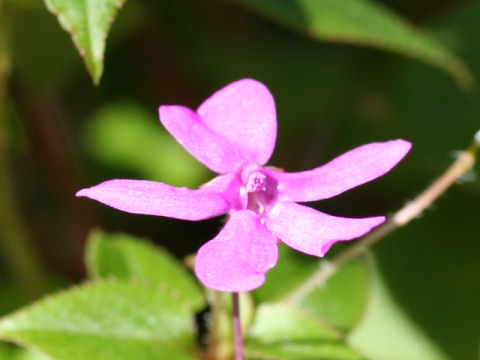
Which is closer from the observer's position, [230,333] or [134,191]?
[134,191]

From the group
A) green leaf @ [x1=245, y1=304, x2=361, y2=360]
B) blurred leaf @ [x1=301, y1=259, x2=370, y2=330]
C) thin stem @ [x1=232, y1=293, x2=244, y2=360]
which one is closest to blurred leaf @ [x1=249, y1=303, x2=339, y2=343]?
green leaf @ [x1=245, y1=304, x2=361, y2=360]

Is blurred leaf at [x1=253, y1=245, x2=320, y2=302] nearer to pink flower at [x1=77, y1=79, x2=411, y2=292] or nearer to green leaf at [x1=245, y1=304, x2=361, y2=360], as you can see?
green leaf at [x1=245, y1=304, x2=361, y2=360]

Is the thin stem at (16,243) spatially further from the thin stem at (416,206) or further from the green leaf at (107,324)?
the thin stem at (416,206)

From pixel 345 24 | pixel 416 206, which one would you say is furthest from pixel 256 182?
pixel 345 24

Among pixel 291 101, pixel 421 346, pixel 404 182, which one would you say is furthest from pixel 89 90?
pixel 421 346

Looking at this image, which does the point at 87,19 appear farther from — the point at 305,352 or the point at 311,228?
the point at 305,352

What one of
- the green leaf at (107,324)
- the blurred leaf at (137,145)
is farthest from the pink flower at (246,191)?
the blurred leaf at (137,145)

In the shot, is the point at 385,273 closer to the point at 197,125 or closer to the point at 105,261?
the point at 105,261
